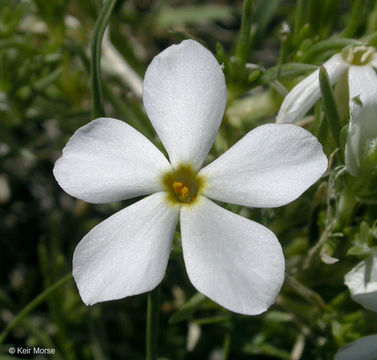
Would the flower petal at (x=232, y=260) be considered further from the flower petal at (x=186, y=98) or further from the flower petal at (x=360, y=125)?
the flower petal at (x=360, y=125)

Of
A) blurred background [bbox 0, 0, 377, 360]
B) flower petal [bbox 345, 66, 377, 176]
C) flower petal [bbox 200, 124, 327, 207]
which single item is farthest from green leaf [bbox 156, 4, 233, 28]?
flower petal [bbox 200, 124, 327, 207]

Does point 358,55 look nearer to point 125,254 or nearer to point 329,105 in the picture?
point 329,105

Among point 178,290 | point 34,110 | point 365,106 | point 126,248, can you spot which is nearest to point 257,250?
point 126,248

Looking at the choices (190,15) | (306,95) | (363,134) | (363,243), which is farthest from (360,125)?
(190,15)

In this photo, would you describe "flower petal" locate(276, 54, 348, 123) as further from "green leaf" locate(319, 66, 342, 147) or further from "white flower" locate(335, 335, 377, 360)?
"white flower" locate(335, 335, 377, 360)

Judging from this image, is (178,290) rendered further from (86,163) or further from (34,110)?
(86,163)

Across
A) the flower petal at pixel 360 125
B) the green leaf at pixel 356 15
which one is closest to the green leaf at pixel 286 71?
the flower petal at pixel 360 125
